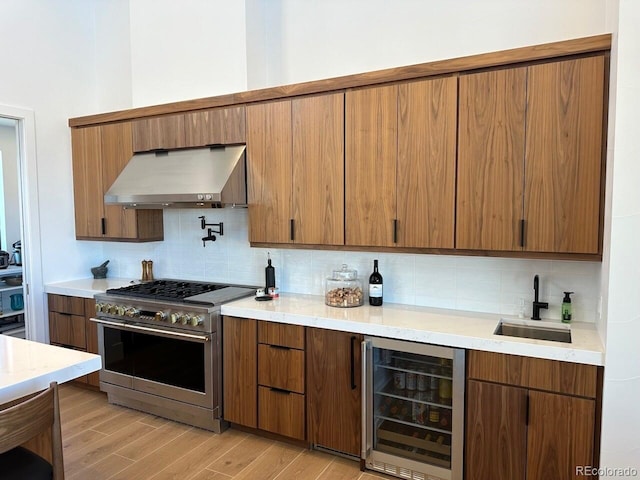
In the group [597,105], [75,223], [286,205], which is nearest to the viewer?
[597,105]

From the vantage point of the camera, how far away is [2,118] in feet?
11.9

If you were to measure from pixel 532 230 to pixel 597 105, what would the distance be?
0.67 meters

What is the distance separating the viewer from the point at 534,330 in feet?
8.34

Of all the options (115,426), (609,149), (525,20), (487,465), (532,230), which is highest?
(525,20)

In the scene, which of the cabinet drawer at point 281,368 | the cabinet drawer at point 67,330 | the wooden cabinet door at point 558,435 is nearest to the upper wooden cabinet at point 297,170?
the cabinet drawer at point 281,368

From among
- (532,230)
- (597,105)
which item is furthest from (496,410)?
(597,105)

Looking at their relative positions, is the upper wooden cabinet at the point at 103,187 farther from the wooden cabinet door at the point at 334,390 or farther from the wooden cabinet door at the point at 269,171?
the wooden cabinet door at the point at 334,390

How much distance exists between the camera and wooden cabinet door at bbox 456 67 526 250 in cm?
234

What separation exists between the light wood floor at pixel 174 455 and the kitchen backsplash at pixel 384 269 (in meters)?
1.12

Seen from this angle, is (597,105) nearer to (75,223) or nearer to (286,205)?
(286,205)

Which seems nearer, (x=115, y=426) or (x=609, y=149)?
(x=609, y=149)

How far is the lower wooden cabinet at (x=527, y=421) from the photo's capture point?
2.05 metres

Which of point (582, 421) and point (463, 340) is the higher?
point (463, 340)

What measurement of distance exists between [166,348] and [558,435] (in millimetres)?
2477
